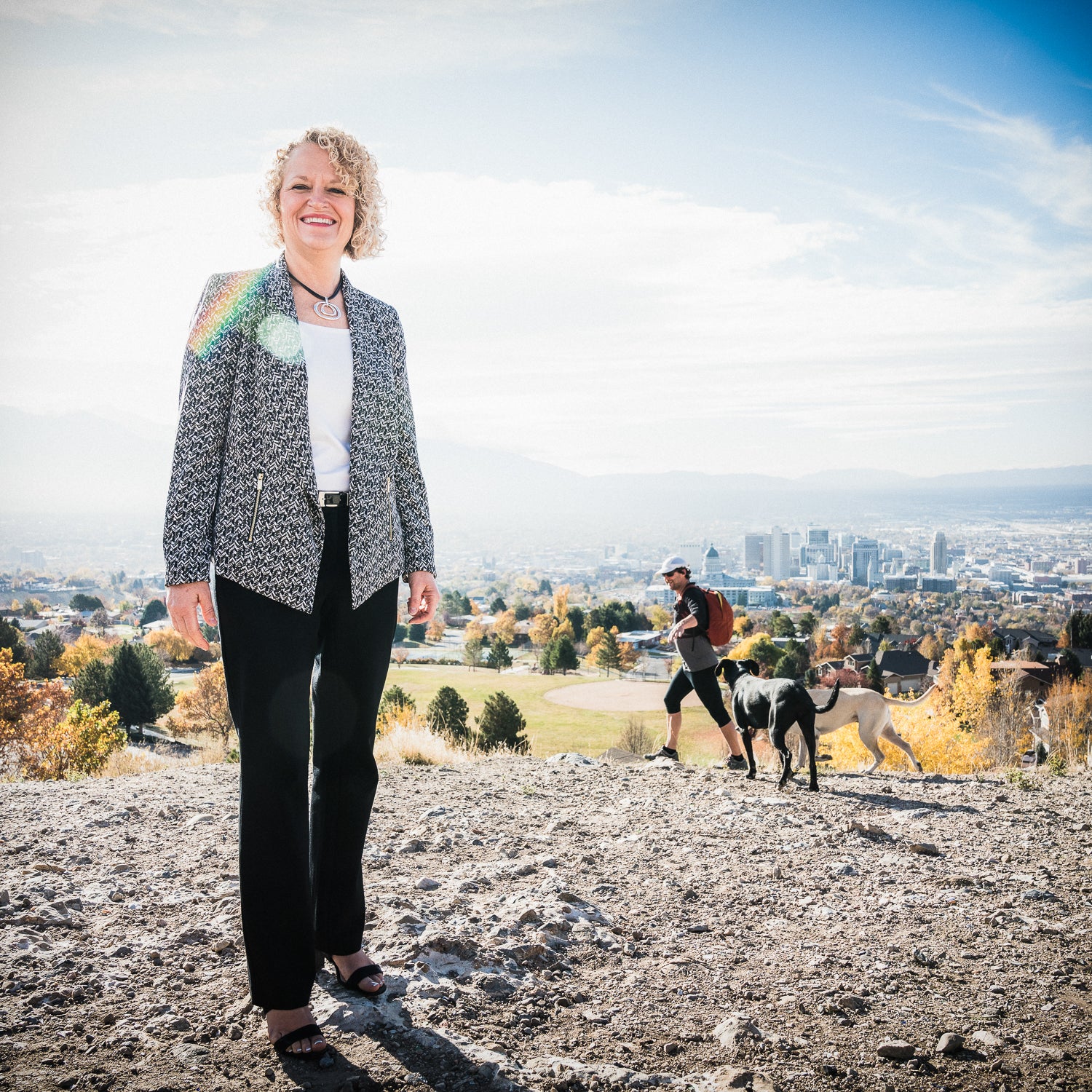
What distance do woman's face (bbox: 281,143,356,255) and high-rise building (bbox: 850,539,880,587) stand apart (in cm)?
7752

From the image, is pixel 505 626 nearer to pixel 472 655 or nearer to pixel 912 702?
pixel 472 655

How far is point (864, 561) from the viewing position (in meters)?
83.7

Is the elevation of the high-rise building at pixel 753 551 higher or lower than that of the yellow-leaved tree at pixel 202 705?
higher

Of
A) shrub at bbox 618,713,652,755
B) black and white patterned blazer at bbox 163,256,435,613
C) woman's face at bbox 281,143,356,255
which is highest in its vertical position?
woman's face at bbox 281,143,356,255

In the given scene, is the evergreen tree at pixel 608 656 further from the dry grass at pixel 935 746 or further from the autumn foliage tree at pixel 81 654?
the dry grass at pixel 935 746

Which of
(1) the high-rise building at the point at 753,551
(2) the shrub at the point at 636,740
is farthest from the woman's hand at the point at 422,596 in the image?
(1) the high-rise building at the point at 753,551

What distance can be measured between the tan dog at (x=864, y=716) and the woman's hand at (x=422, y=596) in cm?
486

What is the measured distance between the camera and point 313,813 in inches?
91.7

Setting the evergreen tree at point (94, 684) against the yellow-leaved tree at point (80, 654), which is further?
the yellow-leaved tree at point (80, 654)

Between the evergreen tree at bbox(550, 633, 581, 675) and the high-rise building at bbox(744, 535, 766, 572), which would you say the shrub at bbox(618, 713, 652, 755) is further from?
the high-rise building at bbox(744, 535, 766, 572)

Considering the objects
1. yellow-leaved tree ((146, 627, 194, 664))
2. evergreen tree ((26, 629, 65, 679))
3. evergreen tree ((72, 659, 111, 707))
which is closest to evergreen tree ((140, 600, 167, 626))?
yellow-leaved tree ((146, 627, 194, 664))

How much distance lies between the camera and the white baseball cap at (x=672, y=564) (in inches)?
282

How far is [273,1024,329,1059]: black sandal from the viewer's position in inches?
79.0

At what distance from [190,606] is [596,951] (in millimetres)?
1740
